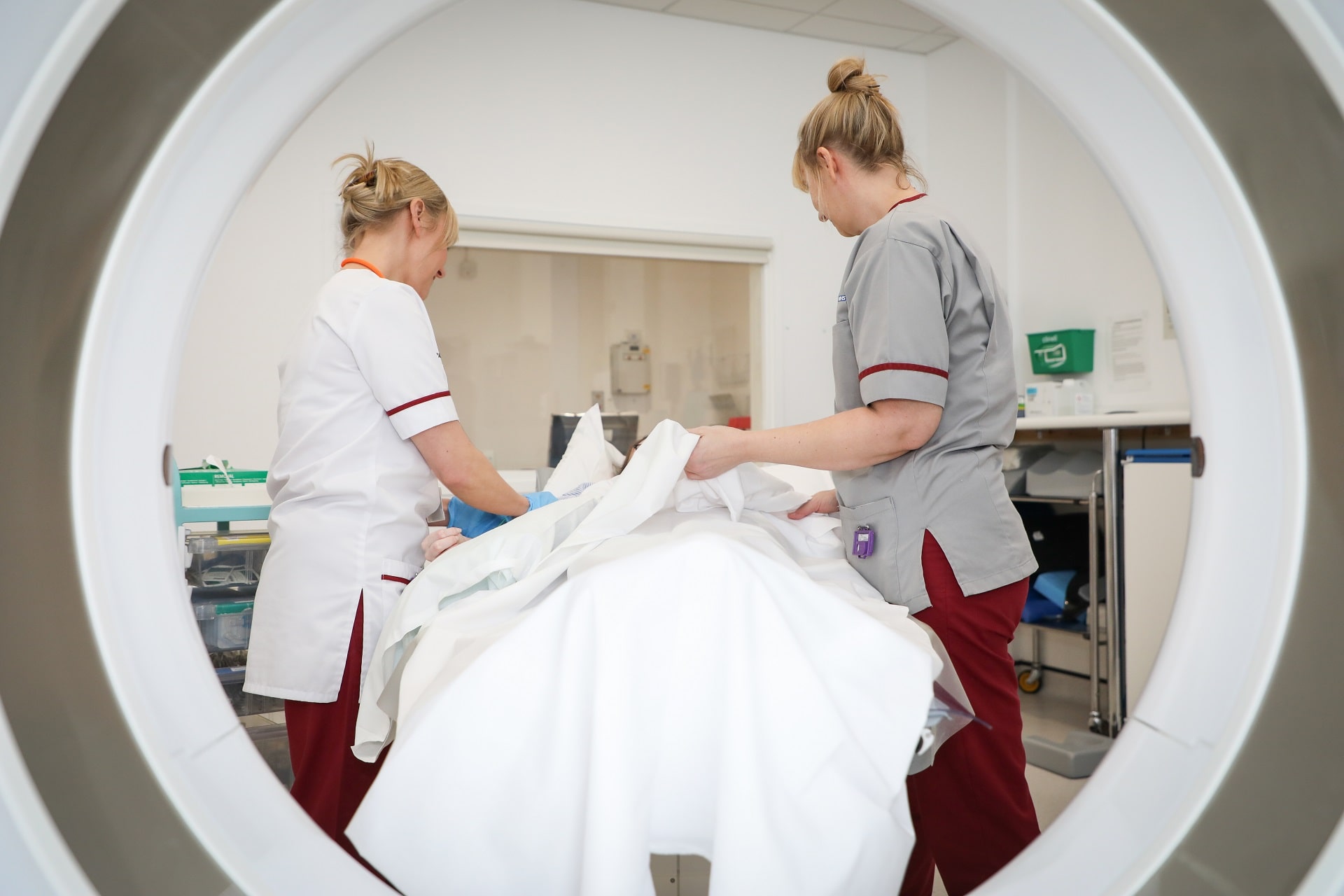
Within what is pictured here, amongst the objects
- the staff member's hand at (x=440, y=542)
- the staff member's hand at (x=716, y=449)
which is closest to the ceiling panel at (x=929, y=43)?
the staff member's hand at (x=716, y=449)

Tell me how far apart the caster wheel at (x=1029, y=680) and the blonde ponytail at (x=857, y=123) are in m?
3.04

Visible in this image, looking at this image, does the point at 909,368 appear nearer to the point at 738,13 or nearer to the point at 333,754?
the point at 333,754

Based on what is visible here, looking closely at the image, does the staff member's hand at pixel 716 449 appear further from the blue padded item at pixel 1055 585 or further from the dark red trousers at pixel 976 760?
the blue padded item at pixel 1055 585

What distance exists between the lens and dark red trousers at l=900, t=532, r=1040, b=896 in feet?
4.68

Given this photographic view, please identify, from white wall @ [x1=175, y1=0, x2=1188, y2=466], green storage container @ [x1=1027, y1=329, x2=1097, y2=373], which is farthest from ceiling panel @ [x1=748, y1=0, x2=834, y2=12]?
green storage container @ [x1=1027, y1=329, x2=1097, y2=373]

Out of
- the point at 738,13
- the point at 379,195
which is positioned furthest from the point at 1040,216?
the point at 379,195

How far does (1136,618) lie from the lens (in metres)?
3.07

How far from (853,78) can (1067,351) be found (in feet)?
9.22

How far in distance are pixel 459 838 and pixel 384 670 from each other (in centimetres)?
48

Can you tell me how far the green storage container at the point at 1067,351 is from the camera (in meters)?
4.02

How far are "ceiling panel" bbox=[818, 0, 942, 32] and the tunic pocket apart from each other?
3.33 m

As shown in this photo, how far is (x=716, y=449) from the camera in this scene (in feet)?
4.89

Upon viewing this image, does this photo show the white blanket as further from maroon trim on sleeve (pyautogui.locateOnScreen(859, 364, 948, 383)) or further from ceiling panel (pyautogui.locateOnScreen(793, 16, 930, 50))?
ceiling panel (pyautogui.locateOnScreen(793, 16, 930, 50))

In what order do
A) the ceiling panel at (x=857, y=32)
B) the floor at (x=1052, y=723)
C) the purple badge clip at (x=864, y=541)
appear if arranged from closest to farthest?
the purple badge clip at (x=864, y=541) < the floor at (x=1052, y=723) < the ceiling panel at (x=857, y=32)
